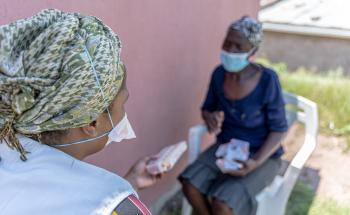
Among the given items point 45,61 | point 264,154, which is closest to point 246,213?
point 264,154

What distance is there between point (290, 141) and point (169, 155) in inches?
113

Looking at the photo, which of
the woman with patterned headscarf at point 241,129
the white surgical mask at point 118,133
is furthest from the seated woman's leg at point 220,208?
the white surgical mask at point 118,133

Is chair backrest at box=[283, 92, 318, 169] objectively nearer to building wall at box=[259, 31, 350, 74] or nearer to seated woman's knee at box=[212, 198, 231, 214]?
seated woman's knee at box=[212, 198, 231, 214]

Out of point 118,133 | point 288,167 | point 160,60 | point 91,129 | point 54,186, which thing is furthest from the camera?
point 160,60

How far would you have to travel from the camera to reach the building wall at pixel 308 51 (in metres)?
7.96

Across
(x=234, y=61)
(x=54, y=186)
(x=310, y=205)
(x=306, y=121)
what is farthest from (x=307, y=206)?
(x=54, y=186)

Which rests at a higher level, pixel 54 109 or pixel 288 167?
pixel 54 109

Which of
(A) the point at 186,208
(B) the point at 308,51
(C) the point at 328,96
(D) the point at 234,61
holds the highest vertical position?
(D) the point at 234,61

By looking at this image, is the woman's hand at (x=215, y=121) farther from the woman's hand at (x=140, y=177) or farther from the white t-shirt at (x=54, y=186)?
the white t-shirt at (x=54, y=186)

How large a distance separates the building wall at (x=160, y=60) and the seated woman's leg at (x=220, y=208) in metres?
0.60

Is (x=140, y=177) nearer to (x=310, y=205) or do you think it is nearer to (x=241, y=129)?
(x=241, y=129)

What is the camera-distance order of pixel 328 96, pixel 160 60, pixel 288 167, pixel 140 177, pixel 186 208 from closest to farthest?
1. pixel 140 177
2. pixel 288 167
3. pixel 160 60
4. pixel 186 208
5. pixel 328 96

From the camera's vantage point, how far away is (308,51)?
26.9ft

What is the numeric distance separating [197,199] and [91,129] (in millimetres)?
1845
